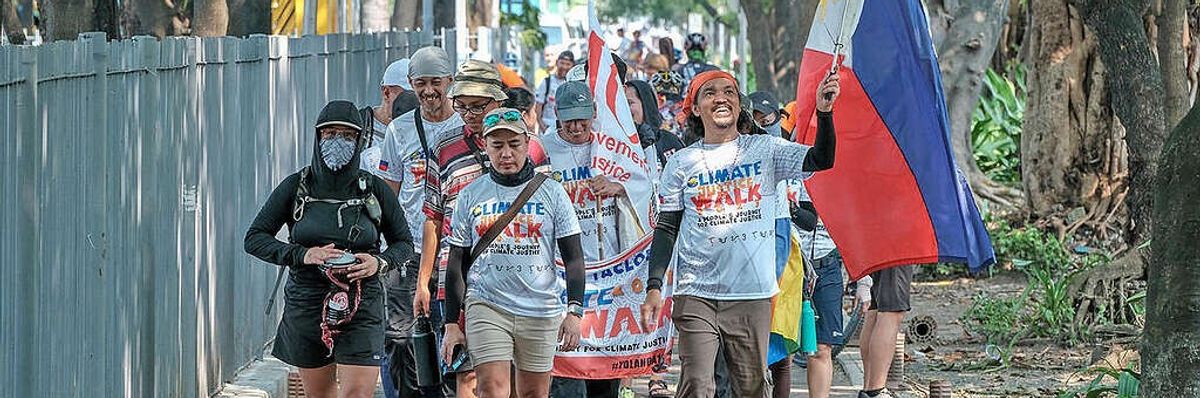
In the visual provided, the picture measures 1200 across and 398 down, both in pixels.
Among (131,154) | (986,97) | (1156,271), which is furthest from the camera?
(986,97)

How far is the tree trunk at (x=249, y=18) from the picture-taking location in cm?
1505

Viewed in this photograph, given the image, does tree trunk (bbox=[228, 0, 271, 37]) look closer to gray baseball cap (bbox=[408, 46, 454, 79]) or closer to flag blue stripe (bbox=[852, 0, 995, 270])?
gray baseball cap (bbox=[408, 46, 454, 79])

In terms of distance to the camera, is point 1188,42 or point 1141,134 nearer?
point 1141,134

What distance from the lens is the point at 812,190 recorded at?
9234 millimetres

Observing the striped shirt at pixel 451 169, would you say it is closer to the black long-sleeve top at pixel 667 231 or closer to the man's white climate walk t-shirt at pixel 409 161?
the man's white climate walk t-shirt at pixel 409 161

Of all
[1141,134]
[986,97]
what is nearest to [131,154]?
[1141,134]

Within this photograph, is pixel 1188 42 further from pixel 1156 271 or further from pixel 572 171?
pixel 1156 271

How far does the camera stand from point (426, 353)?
28.5 ft

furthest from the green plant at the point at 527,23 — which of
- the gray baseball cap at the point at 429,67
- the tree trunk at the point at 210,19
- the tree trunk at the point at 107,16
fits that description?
the gray baseball cap at the point at 429,67

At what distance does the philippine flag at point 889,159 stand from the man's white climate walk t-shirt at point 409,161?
163 cm

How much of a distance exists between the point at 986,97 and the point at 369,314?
19.5 meters

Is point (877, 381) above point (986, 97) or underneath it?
underneath

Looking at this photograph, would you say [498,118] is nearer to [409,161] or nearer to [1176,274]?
[409,161]

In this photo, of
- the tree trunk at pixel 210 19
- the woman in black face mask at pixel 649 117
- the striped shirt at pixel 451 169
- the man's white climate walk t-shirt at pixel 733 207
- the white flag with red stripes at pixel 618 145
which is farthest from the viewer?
the tree trunk at pixel 210 19
